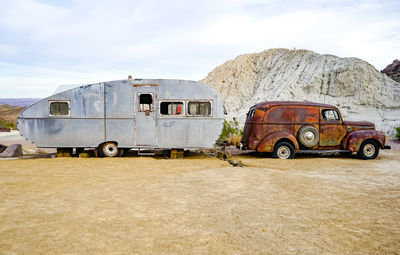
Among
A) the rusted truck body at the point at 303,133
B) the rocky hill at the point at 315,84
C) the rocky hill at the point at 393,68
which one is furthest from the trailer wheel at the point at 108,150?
the rocky hill at the point at 393,68

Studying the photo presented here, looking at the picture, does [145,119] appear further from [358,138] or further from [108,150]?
[358,138]

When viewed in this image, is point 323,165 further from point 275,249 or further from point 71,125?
point 71,125

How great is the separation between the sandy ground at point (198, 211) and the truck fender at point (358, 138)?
2685 mm

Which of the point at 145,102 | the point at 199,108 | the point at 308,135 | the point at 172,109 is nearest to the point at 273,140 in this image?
the point at 308,135

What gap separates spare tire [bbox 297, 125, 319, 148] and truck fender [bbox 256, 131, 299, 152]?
0.30m

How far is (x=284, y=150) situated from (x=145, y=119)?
5.56 m

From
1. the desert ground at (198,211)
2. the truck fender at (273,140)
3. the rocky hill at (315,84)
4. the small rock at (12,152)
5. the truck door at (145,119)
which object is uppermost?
the rocky hill at (315,84)

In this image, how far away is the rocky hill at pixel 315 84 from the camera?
27.0m

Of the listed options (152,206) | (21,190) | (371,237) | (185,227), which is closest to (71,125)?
(21,190)

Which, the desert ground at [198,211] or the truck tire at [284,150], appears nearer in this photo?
the desert ground at [198,211]

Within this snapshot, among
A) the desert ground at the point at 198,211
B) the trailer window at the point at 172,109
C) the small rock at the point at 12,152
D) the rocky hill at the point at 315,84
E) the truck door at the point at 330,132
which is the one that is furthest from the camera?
the rocky hill at the point at 315,84

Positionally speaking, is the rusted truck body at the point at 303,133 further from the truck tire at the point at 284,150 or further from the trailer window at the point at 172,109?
the trailer window at the point at 172,109

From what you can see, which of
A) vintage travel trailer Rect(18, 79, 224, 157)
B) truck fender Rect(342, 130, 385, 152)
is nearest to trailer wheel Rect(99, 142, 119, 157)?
vintage travel trailer Rect(18, 79, 224, 157)

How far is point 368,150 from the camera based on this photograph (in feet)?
A: 38.6
